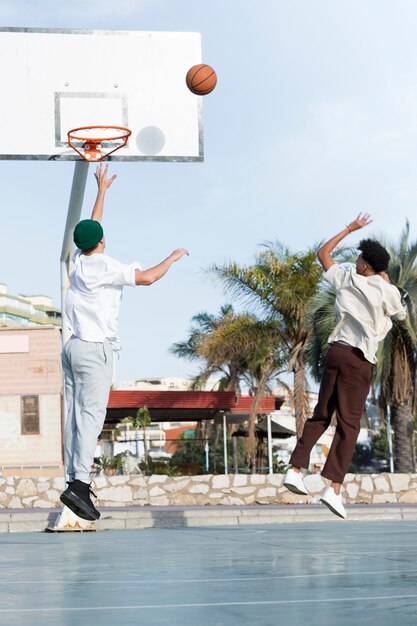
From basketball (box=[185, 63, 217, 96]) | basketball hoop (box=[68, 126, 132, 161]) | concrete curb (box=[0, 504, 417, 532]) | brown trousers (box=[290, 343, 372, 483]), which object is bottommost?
concrete curb (box=[0, 504, 417, 532])

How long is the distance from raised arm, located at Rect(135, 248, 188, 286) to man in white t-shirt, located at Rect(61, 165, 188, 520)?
0.52ft

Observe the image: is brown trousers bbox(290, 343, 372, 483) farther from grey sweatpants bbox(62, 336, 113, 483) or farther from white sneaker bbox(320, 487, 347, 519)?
grey sweatpants bbox(62, 336, 113, 483)

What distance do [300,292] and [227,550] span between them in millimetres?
22724

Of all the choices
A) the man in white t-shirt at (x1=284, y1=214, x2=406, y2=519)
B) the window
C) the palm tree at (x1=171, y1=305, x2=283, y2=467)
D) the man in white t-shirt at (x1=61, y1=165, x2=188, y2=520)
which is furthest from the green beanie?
the window

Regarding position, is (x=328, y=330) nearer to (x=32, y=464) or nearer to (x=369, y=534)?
(x=32, y=464)

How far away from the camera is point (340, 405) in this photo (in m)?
7.30

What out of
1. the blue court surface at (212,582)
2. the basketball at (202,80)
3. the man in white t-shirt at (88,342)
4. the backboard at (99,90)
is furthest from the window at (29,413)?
the man in white t-shirt at (88,342)

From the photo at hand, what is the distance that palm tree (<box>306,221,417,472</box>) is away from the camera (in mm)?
25266

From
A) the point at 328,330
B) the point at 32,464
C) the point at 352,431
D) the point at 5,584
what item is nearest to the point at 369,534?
the point at 352,431

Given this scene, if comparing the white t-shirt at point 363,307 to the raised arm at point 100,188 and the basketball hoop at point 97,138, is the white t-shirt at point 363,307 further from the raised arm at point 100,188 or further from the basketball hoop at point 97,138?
the basketball hoop at point 97,138

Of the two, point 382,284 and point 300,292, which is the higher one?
point 300,292

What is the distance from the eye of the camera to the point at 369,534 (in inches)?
309

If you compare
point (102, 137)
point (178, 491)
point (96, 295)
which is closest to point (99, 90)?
point (102, 137)

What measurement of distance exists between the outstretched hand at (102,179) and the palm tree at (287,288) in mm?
20628
